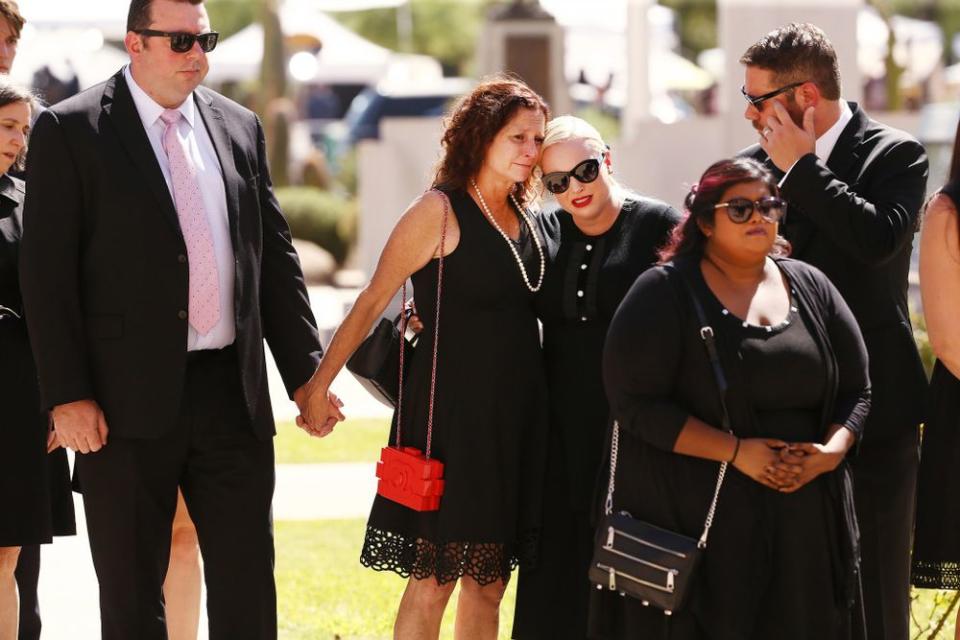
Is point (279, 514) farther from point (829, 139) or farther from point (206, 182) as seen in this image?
point (829, 139)

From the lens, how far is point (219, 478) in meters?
5.08

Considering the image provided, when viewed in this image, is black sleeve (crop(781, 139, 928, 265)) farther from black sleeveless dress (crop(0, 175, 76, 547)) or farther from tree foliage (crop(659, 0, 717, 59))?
tree foliage (crop(659, 0, 717, 59))

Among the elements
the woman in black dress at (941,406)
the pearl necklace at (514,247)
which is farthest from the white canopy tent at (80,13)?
the woman in black dress at (941,406)

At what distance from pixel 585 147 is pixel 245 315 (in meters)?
1.24

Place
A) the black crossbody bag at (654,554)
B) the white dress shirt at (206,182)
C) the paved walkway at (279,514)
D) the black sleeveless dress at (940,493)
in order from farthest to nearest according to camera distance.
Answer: the paved walkway at (279,514), the white dress shirt at (206,182), the black sleeveless dress at (940,493), the black crossbody bag at (654,554)

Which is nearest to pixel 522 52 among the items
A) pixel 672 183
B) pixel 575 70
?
pixel 672 183

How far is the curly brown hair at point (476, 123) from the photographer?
17.2 ft

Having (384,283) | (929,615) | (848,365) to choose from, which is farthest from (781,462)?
(929,615)

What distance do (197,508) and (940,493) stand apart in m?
2.35

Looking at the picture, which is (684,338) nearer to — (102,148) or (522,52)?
(102,148)

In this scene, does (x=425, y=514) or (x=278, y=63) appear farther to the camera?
(x=278, y=63)

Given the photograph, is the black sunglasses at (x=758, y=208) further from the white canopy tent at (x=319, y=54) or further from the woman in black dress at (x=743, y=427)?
the white canopy tent at (x=319, y=54)

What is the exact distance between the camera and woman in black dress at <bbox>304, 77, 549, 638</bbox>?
520 centimetres

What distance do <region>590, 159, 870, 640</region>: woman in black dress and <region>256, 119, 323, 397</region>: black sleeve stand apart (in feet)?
4.15
